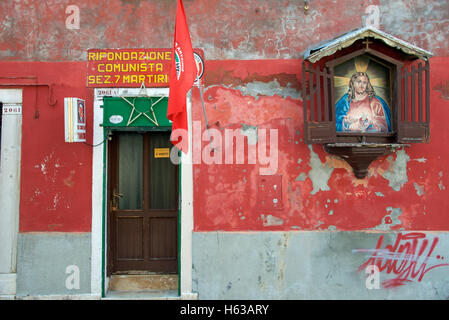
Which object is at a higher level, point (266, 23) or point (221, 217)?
point (266, 23)

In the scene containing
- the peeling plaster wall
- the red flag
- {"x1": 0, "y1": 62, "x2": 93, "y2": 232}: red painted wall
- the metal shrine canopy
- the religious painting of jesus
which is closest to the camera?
the red flag

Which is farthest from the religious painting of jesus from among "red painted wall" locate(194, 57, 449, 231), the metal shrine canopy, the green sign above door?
the green sign above door

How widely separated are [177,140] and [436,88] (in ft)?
13.0

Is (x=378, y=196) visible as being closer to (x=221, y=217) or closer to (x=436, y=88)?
(x=436, y=88)

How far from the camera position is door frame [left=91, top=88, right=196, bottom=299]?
217 inches

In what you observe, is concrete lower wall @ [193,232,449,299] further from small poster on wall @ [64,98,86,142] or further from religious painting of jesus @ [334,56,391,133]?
small poster on wall @ [64,98,86,142]

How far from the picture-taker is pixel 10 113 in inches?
224

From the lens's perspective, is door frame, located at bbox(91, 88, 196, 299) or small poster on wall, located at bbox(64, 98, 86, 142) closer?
small poster on wall, located at bbox(64, 98, 86, 142)

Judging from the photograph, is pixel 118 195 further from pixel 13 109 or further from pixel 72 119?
pixel 13 109

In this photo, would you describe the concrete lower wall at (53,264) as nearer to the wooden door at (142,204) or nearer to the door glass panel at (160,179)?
the wooden door at (142,204)

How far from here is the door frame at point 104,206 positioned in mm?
5516

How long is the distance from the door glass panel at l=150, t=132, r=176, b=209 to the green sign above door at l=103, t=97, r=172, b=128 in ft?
1.60

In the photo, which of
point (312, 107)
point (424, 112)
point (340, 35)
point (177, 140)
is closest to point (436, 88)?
point (424, 112)

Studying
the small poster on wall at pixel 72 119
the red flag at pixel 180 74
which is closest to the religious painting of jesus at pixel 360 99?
the red flag at pixel 180 74
